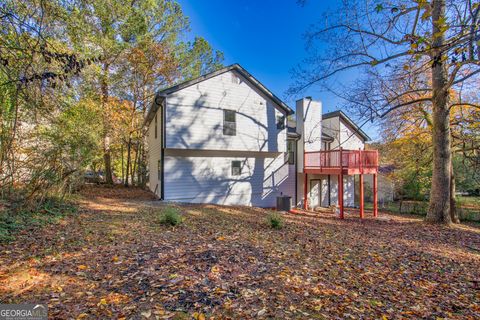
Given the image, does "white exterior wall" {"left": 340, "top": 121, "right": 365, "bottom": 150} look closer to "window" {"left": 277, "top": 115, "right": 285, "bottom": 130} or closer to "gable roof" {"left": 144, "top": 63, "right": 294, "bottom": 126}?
"window" {"left": 277, "top": 115, "right": 285, "bottom": 130}

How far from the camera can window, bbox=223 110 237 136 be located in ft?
40.5

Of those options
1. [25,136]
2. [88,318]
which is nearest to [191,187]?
[25,136]

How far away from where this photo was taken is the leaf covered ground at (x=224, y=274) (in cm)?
305

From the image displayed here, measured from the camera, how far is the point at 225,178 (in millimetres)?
13008

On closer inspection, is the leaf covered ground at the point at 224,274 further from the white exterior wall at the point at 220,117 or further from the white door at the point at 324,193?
the white door at the point at 324,193

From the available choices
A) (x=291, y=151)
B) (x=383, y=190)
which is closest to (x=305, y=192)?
(x=291, y=151)

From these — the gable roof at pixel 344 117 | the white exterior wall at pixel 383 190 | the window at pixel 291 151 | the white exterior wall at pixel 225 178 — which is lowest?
the white exterior wall at pixel 383 190

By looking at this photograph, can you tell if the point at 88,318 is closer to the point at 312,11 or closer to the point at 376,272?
the point at 376,272

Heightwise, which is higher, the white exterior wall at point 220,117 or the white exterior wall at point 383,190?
the white exterior wall at point 220,117

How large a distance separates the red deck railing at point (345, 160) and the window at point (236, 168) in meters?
4.19

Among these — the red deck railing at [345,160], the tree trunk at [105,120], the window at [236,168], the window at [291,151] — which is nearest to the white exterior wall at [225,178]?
the window at [236,168]

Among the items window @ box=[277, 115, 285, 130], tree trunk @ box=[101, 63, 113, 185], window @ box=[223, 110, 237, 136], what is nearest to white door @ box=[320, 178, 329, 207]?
window @ box=[277, 115, 285, 130]

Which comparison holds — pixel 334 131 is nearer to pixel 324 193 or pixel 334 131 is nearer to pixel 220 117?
pixel 324 193

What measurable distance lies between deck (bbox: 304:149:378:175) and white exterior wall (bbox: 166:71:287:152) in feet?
7.03
